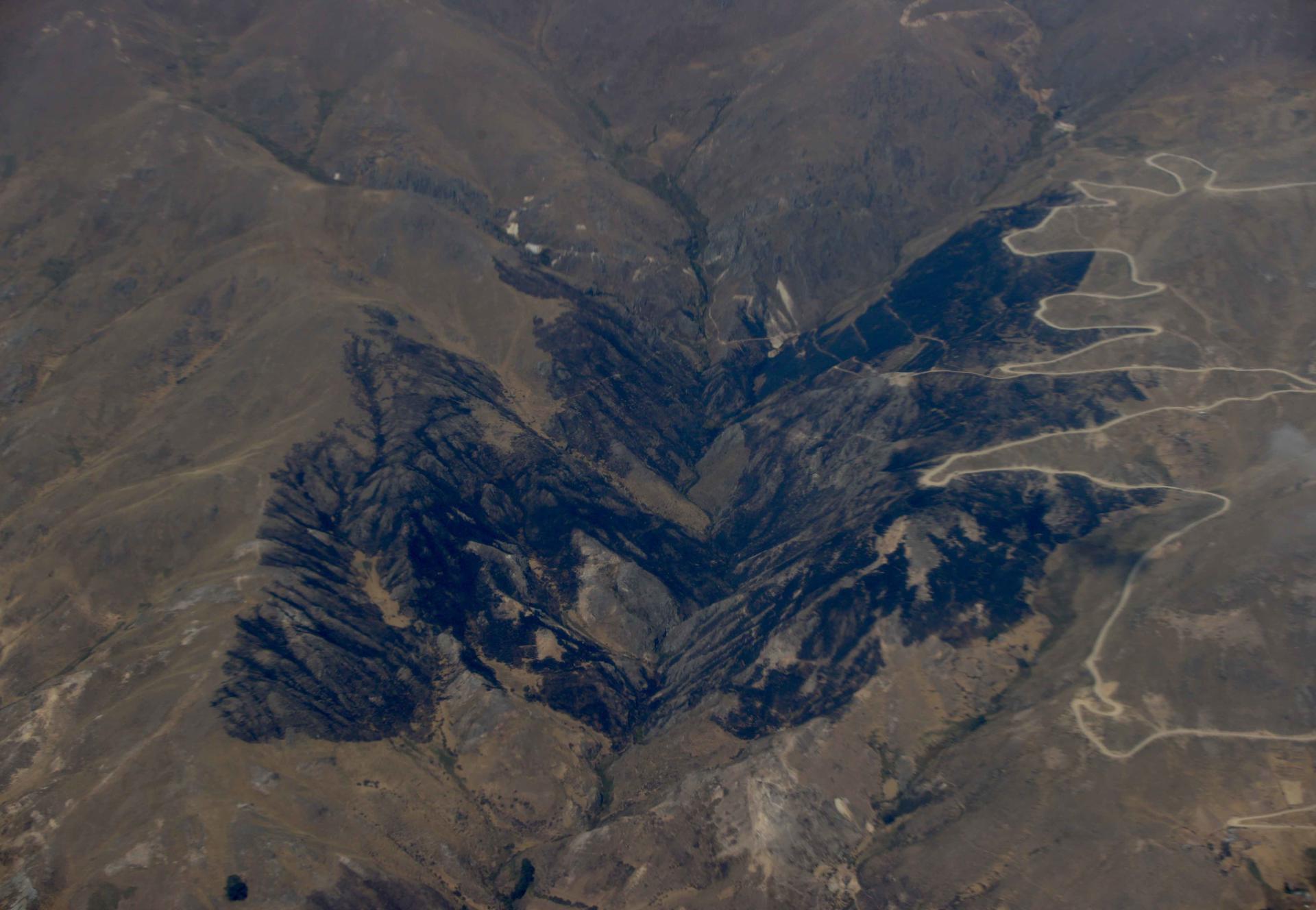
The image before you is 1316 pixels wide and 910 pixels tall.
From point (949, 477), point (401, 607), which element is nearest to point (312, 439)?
point (401, 607)

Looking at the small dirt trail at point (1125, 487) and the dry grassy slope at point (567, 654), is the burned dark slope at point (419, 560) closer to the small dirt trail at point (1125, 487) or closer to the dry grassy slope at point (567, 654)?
the dry grassy slope at point (567, 654)

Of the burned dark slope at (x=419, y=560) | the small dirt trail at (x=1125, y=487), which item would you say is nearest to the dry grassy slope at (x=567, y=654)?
the burned dark slope at (x=419, y=560)

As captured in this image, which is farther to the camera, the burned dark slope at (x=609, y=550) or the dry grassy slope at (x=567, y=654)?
the burned dark slope at (x=609, y=550)

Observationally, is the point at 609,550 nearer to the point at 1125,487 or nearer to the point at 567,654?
the point at 567,654

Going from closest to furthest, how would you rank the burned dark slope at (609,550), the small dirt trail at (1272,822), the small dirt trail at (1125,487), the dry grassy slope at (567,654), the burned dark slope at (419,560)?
the small dirt trail at (1272,822)
the dry grassy slope at (567,654)
the small dirt trail at (1125,487)
the burned dark slope at (419,560)
the burned dark slope at (609,550)

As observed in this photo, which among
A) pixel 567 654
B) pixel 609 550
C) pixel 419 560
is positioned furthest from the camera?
pixel 609 550

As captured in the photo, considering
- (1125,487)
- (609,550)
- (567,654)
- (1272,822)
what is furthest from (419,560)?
(1272,822)

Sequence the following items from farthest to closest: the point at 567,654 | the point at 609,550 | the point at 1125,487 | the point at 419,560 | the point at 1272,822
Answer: the point at 609,550 < the point at 419,560 < the point at 1125,487 < the point at 567,654 < the point at 1272,822

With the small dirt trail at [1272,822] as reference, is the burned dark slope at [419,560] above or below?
above

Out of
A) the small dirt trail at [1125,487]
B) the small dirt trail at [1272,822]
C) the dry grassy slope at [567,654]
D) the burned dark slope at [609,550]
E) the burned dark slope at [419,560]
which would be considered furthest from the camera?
the burned dark slope at [609,550]

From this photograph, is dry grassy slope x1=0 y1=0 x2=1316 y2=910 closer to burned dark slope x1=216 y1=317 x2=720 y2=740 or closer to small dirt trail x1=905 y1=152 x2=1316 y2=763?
burned dark slope x1=216 y1=317 x2=720 y2=740
